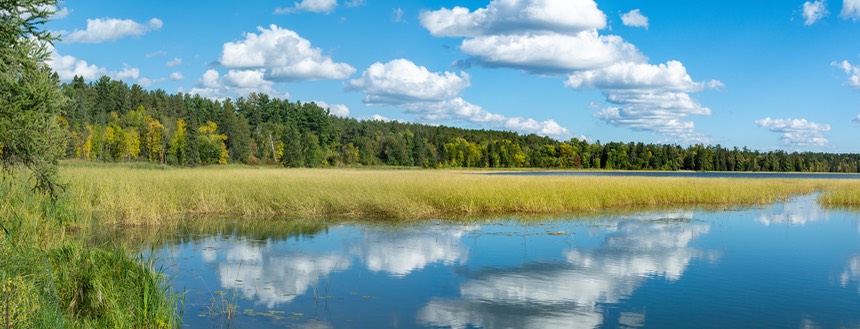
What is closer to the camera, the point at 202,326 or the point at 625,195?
the point at 202,326

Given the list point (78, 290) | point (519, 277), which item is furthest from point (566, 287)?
point (78, 290)

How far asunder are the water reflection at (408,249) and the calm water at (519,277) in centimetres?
4

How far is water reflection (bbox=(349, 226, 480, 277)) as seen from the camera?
12.0 m

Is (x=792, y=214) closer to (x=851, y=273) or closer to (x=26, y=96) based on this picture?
(x=851, y=273)

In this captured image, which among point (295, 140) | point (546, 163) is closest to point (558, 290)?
point (295, 140)

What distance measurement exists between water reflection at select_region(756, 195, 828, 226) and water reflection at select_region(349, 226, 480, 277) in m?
10.9

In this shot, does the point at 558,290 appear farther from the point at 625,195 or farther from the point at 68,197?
the point at 625,195

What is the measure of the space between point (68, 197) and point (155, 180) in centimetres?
841

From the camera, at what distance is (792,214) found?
2320cm

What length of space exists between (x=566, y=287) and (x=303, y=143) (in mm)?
77397

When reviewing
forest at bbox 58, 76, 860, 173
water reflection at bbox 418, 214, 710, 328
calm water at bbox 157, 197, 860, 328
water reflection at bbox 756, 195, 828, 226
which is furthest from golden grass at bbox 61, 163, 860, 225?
forest at bbox 58, 76, 860, 173

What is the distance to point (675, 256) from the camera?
1321cm

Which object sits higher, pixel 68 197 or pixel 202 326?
pixel 68 197

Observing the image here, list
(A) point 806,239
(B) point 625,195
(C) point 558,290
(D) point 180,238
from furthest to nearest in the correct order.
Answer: (B) point 625,195 → (A) point 806,239 → (D) point 180,238 → (C) point 558,290
